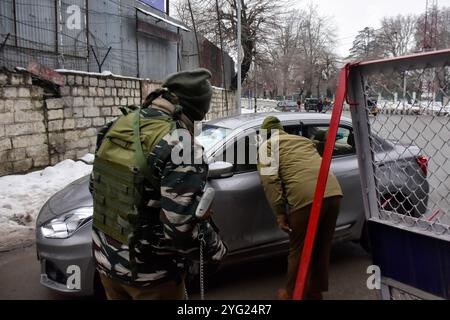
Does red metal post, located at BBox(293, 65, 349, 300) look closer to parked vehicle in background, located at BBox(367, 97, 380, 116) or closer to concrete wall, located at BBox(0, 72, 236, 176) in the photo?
parked vehicle in background, located at BBox(367, 97, 380, 116)

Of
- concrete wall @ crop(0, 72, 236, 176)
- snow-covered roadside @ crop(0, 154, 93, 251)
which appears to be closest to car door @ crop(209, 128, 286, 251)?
snow-covered roadside @ crop(0, 154, 93, 251)

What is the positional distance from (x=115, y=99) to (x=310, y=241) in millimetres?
9168

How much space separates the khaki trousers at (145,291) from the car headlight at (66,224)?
132cm

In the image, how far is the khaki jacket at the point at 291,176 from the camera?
325 centimetres

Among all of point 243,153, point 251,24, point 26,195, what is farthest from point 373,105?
point 251,24

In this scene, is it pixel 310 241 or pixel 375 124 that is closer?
pixel 310 241

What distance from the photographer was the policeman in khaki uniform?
325 centimetres

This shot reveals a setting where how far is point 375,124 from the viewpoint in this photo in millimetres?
1966

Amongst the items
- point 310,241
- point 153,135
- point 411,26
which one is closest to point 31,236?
point 153,135

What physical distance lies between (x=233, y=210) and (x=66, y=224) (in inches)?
53.2

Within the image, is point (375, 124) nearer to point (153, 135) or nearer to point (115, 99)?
point (153, 135)

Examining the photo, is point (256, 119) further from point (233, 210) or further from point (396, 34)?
point (396, 34)

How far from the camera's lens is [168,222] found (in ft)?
5.74

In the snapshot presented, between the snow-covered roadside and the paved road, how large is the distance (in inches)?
18.3
